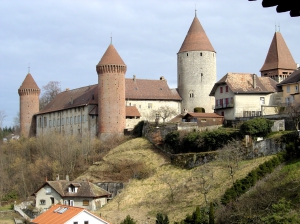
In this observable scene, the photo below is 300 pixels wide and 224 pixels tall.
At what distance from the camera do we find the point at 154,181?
143 ft

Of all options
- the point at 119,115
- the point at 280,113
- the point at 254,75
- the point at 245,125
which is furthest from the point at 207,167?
the point at 119,115

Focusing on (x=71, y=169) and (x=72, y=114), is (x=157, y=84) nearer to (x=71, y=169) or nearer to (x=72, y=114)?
(x=72, y=114)

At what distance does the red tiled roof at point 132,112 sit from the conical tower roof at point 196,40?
924 cm

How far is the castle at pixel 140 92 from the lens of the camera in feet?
197

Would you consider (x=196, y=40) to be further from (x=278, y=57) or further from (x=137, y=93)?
(x=278, y=57)

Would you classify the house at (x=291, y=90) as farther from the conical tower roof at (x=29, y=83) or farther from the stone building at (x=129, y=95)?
the conical tower roof at (x=29, y=83)

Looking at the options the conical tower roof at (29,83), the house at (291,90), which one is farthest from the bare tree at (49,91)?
the house at (291,90)

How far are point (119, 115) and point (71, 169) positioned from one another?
8.68 meters

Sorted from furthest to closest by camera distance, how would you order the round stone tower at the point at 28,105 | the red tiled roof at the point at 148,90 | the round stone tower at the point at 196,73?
the round stone tower at the point at 28,105, the red tiled roof at the point at 148,90, the round stone tower at the point at 196,73

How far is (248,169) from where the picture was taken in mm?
36562

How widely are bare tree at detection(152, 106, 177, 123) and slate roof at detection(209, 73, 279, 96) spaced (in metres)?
9.50

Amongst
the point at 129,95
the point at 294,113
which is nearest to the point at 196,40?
the point at 129,95

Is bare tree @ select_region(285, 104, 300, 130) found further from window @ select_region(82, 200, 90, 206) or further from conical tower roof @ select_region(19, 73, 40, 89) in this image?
conical tower roof @ select_region(19, 73, 40, 89)

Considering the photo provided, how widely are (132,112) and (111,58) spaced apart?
622 centimetres
